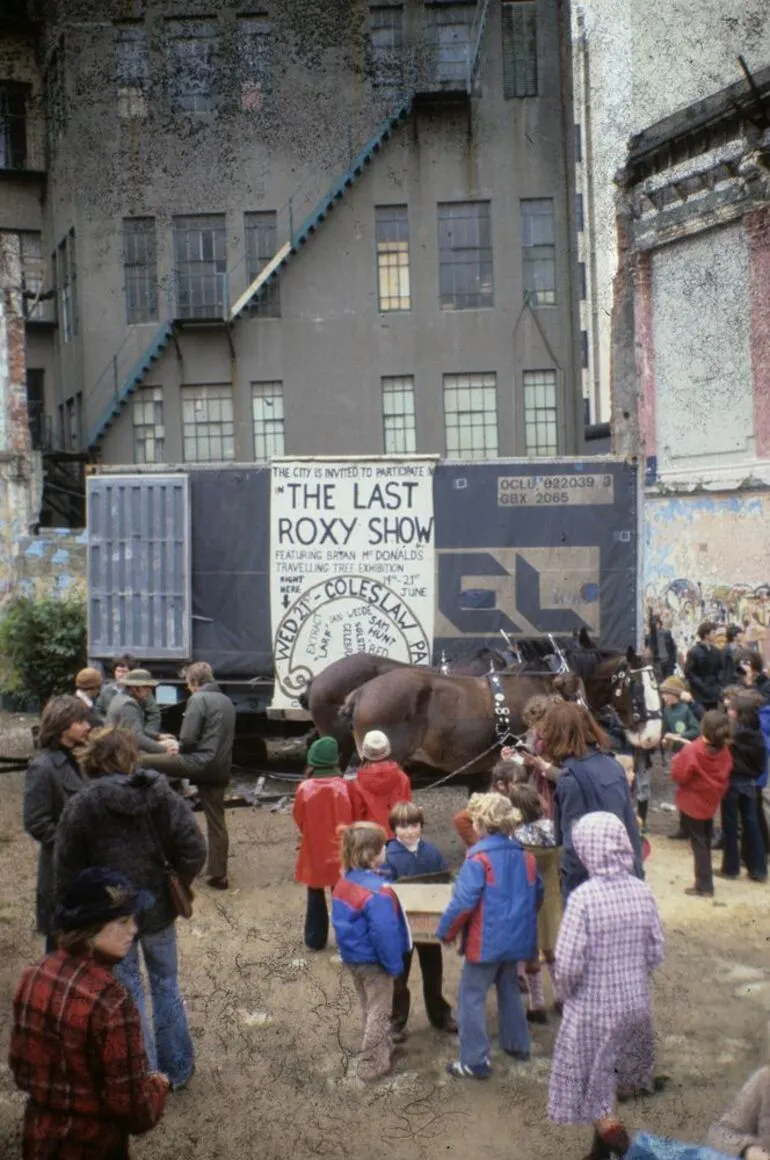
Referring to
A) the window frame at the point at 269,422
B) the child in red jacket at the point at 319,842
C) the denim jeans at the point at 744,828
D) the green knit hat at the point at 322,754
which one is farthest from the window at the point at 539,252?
the child in red jacket at the point at 319,842

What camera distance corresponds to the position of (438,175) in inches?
1126

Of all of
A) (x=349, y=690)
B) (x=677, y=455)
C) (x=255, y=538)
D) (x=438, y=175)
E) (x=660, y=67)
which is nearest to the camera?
(x=349, y=690)

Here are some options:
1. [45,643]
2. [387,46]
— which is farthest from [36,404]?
[45,643]

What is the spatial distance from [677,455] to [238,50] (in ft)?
54.8

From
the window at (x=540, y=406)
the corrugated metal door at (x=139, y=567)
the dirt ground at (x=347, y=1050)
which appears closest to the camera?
the dirt ground at (x=347, y=1050)

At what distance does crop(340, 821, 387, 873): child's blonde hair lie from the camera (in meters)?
6.42

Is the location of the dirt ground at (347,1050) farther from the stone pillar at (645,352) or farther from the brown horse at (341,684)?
the stone pillar at (645,352)

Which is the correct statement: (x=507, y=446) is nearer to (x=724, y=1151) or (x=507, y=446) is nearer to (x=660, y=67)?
(x=660, y=67)

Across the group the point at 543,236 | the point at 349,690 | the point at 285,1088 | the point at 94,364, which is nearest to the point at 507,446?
the point at 543,236

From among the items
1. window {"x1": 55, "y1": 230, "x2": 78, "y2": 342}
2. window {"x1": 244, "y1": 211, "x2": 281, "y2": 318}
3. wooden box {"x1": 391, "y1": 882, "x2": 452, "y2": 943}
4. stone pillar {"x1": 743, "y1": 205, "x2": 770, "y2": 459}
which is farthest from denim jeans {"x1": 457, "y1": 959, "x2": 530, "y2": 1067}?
window {"x1": 55, "y1": 230, "x2": 78, "y2": 342}

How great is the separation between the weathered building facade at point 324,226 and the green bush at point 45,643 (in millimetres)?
12066

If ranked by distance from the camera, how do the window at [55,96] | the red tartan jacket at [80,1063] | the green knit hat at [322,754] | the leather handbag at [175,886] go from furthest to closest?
the window at [55,96] < the green knit hat at [322,754] < the leather handbag at [175,886] < the red tartan jacket at [80,1063]

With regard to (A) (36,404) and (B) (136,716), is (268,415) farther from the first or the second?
(B) (136,716)

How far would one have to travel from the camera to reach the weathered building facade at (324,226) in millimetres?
28594
